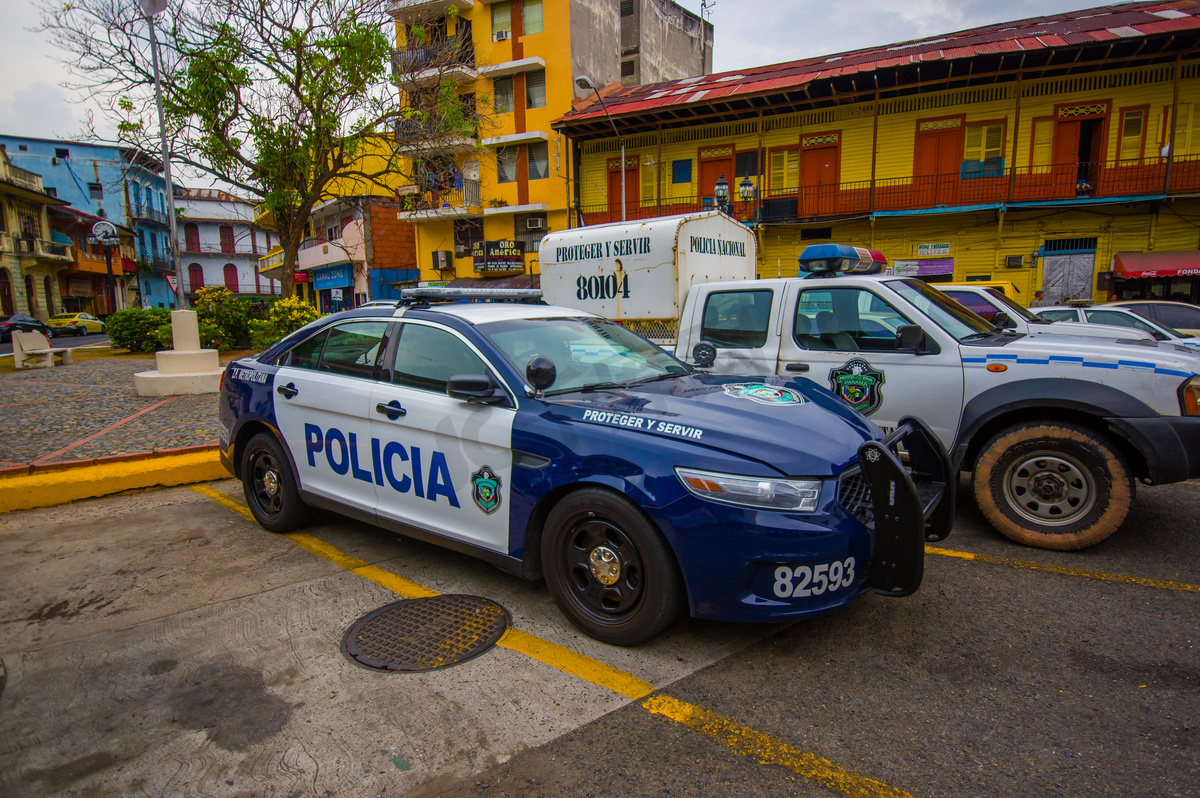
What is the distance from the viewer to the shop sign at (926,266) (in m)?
21.9

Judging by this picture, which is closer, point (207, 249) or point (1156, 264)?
point (1156, 264)

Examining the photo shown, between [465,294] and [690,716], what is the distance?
3.16 meters

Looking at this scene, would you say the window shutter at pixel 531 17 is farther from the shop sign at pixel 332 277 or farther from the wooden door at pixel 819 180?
the shop sign at pixel 332 277

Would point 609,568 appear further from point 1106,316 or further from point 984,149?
point 984,149

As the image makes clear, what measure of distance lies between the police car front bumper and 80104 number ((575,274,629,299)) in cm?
447

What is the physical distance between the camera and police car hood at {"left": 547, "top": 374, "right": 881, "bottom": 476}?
2.86m

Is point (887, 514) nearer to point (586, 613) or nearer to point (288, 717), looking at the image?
point (586, 613)

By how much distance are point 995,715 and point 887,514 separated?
84cm

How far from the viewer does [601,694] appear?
9.15ft

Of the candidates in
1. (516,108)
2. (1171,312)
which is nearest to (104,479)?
(1171,312)

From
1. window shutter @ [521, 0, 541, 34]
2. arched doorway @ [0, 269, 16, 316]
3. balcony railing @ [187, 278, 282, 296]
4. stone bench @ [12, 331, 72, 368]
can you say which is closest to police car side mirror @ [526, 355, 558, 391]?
stone bench @ [12, 331, 72, 368]

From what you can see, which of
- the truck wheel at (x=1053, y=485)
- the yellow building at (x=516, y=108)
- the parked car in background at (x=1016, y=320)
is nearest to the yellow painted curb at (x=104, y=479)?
the truck wheel at (x=1053, y=485)

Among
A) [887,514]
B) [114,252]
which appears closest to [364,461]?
[887,514]

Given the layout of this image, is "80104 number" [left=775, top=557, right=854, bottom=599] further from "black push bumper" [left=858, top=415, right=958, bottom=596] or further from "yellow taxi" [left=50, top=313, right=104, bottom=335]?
"yellow taxi" [left=50, top=313, right=104, bottom=335]
